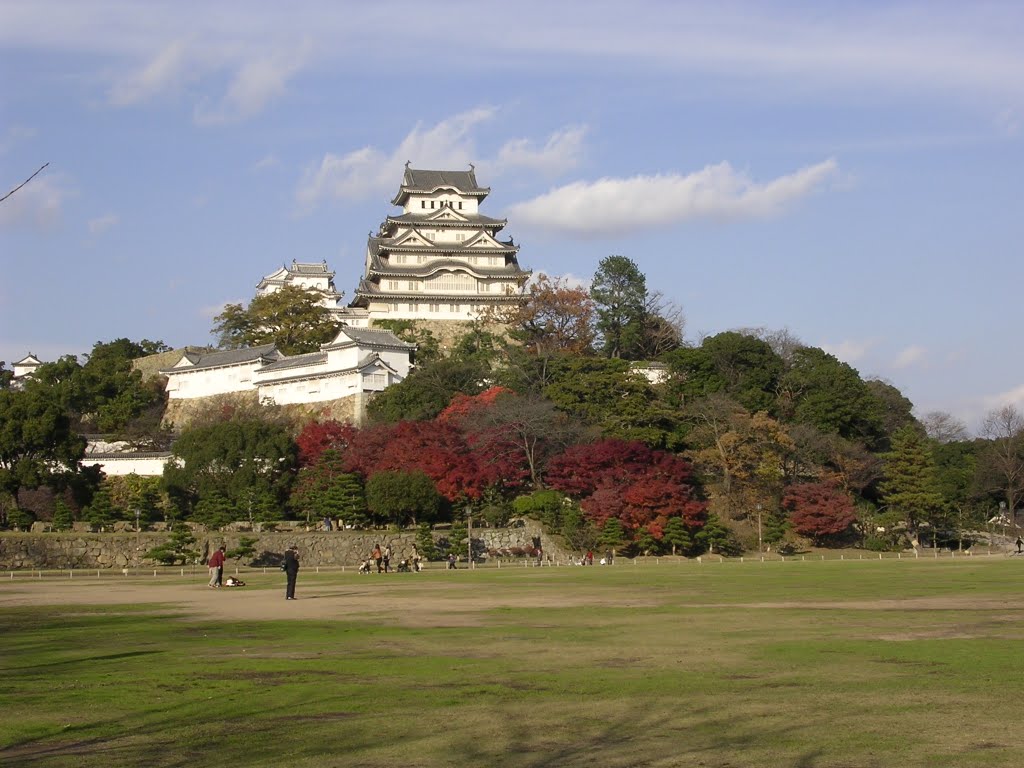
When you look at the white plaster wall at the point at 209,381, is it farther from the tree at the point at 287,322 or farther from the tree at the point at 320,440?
the tree at the point at 320,440

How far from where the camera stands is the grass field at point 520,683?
27.2 feet

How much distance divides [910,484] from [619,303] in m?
19.4

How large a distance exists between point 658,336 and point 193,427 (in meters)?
26.1

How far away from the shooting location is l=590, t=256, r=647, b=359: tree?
6519cm

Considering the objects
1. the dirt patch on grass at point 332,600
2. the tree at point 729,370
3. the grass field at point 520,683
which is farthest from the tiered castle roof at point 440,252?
the grass field at point 520,683

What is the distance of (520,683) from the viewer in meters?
11.2

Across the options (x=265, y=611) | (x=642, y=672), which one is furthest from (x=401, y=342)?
(x=642, y=672)

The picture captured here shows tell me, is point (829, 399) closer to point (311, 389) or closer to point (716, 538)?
point (716, 538)

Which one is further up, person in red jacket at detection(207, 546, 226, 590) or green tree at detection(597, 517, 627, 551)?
green tree at detection(597, 517, 627, 551)

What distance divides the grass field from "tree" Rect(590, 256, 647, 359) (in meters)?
45.0

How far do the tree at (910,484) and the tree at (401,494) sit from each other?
20.9m

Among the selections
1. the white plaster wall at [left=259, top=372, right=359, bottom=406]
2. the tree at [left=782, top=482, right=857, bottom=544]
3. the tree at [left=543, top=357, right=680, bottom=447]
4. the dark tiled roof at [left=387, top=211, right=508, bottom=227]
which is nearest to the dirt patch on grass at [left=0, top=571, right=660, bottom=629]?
the tree at [left=543, top=357, right=680, bottom=447]

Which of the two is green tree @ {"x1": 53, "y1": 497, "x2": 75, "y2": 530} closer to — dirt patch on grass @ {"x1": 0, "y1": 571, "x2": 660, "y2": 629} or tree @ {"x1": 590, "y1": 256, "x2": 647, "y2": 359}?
dirt patch on grass @ {"x1": 0, "y1": 571, "x2": 660, "y2": 629}

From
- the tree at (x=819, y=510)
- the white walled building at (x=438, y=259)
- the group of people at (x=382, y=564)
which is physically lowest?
the group of people at (x=382, y=564)
